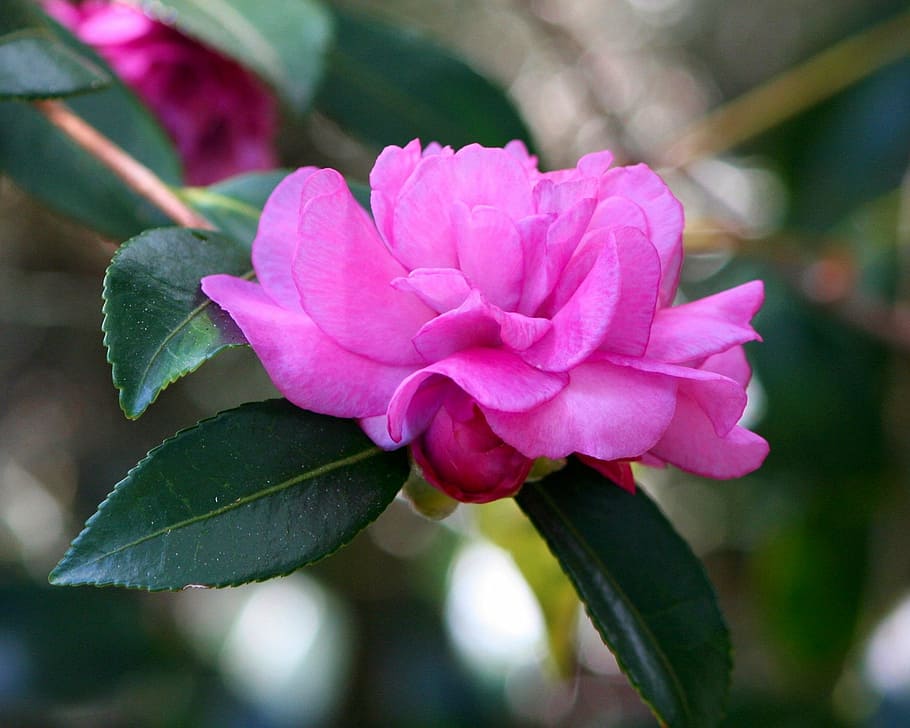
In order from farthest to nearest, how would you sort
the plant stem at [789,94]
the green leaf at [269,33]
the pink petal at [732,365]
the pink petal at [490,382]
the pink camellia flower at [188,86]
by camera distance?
the plant stem at [789,94] → the pink camellia flower at [188,86] → the green leaf at [269,33] → the pink petal at [732,365] → the pink petal at [490,382]

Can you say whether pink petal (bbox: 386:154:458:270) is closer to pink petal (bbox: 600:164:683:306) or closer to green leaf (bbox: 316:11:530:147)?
pink petal (bbox: 600:164:683:306)

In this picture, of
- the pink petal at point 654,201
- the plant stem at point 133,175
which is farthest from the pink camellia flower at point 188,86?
the pink petal at point 654,201

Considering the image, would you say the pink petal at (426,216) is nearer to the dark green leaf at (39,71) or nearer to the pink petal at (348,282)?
the pink petal at (348,282)

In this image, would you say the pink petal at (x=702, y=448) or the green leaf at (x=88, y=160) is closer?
the pink petal at (x=702, y=448)

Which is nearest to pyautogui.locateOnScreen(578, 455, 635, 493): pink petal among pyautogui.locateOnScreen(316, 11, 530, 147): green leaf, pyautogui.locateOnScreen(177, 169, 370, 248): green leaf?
pyautogui.locateOnScreen(177, 169, 370, 248): green leaf

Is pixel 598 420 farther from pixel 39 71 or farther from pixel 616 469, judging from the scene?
pixel 39 71

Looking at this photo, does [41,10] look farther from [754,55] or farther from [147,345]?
[754,55]

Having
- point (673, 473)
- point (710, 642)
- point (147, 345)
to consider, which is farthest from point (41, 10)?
point (673, 473)
